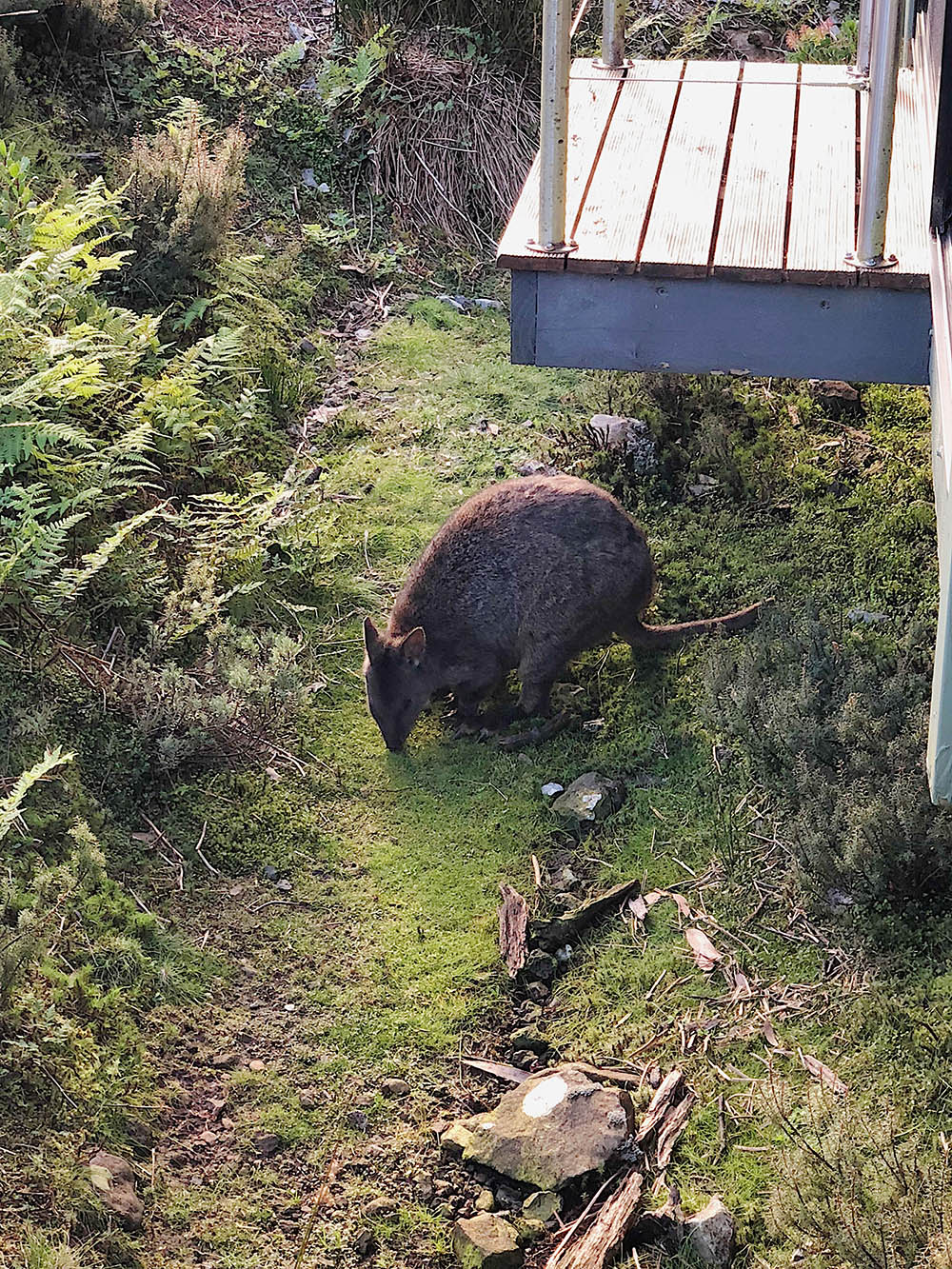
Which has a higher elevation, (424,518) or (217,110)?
(217,110)

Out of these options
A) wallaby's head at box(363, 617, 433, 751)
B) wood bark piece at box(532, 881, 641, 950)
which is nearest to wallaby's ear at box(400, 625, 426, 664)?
wallaby's head at box(363, 617, 433, 751)

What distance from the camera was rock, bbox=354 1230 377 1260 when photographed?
3.94 metres

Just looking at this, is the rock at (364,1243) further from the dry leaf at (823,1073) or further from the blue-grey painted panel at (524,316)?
the blue-grey painted panel at (524,316)

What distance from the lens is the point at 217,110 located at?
971 cm

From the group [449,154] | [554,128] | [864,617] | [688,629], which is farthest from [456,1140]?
[449,154]

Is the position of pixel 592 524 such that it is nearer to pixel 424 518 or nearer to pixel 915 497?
pixel 424 518

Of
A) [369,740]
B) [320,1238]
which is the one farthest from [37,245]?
[320,1238]

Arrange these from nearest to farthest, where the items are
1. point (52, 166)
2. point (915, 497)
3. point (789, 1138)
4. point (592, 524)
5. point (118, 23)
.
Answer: point (789, 1138), point (592, 524), point (915, 497), point (52, 166), point (118, 23)

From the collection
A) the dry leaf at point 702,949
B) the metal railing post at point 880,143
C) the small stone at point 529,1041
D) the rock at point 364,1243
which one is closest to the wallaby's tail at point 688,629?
the dry leaf at point 702,949

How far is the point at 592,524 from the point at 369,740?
1.43m

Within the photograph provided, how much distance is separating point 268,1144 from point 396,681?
2.24 meters

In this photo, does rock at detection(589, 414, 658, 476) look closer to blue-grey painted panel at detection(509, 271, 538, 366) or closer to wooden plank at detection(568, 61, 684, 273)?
wooden plank at detection(568, 61, 684, 273)

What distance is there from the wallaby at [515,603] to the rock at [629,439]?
1.27 m

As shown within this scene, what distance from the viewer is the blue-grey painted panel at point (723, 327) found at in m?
5.04
